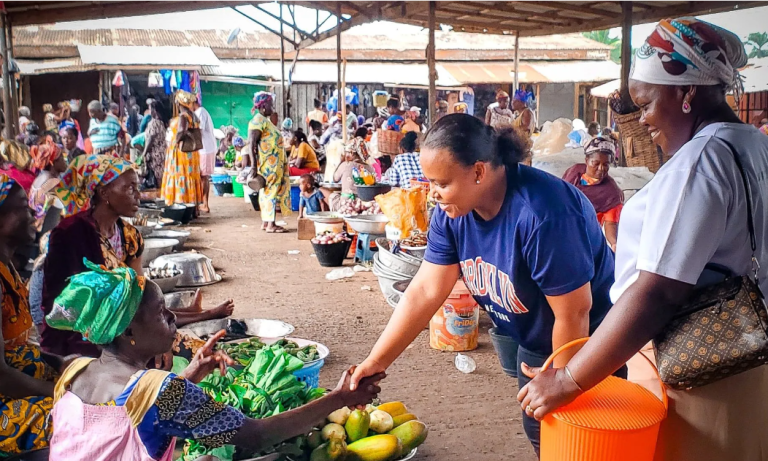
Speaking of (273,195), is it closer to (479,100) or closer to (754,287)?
(754,287)

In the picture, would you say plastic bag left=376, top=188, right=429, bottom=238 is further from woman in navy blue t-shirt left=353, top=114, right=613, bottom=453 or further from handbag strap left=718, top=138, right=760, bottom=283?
handbag strap left=718, top=138, right=760, bottom=283

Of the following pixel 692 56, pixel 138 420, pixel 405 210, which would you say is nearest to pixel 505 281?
pixel 692 56

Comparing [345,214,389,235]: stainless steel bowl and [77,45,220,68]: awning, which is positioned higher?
[77,45,220,68]: awning

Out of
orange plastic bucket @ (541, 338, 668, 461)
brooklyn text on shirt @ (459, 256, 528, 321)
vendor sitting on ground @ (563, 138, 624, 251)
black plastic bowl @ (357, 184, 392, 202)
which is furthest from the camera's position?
black plastic bowl @ (357, 184, 392, 202)

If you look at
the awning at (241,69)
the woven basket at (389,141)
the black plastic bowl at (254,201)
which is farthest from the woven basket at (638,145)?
the awning at (241,69)

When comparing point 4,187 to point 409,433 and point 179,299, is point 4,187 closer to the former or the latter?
point 409,433

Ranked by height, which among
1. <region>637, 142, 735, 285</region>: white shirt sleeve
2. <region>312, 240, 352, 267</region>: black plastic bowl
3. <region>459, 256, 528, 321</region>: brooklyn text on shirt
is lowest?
<region>312, 240, 352, 267</region>: black plastic bowl

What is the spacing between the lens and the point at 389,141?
32.3ft

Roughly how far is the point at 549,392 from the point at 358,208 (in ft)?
22.6

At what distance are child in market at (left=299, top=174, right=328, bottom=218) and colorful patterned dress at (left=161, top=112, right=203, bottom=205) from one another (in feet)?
7.13

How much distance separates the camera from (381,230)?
7.97 meters

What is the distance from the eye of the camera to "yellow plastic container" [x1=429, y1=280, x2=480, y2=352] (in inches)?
207

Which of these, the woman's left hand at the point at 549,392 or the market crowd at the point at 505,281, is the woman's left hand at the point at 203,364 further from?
the woman's left hand at the point at 549,392

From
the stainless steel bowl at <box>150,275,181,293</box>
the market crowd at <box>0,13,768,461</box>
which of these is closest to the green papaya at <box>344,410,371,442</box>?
the market crowd at <box>0,13,768,461</box>
